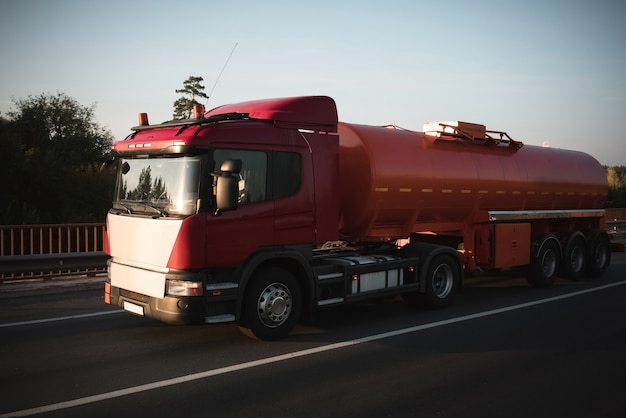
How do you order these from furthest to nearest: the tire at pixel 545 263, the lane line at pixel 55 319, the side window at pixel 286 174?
the tire at pixel 545 263
the lane line at pixel 55 319
the side window at pixel 286 174

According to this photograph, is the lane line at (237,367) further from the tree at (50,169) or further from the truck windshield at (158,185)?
the tree at (50,169)

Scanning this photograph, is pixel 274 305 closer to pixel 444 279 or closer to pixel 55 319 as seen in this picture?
pixel 55 319

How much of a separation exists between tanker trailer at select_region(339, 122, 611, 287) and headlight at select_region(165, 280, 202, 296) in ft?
9.81

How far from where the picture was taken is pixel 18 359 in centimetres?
632

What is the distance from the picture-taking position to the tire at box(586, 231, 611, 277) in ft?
42.8

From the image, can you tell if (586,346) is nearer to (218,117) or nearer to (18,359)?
(218,117)

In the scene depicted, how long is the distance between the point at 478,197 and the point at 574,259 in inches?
165

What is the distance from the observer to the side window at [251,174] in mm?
6810

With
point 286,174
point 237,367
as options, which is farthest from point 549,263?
point 237,367

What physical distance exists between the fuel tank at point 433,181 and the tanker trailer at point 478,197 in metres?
0.02

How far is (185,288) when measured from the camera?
6.39 m

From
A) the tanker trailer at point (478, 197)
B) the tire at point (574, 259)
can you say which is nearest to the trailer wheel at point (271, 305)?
the tanker trailer at point (478, 197)

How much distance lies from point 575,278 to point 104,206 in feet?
89.5

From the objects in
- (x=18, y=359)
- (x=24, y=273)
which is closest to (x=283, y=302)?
(x=18, y=359)
